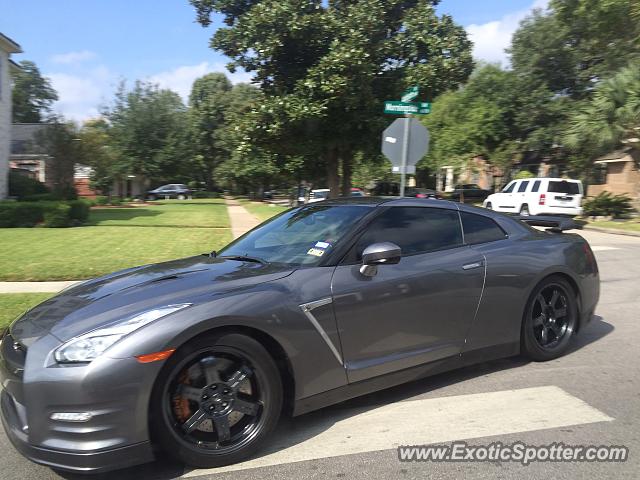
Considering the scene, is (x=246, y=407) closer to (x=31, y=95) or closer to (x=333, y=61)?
(x=333, y=61)

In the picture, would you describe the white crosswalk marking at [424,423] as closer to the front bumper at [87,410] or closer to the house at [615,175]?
the front bumper at [87,410]

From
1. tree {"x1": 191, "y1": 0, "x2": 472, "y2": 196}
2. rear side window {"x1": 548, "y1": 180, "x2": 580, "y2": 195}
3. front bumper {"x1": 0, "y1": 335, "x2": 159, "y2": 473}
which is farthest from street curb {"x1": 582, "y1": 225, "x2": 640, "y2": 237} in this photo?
front bumper {"x1": 0, "y1": 335, "x2": 159, "y2": 473}

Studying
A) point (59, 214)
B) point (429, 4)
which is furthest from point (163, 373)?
point (59, 214)

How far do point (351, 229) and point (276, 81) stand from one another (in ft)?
36.1

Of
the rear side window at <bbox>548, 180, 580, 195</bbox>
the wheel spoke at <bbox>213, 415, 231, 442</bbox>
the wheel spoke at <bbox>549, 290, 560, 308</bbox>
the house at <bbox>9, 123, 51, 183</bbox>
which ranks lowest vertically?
the wheel spoke at <bbox>213, 415, 231, 442</bbox>

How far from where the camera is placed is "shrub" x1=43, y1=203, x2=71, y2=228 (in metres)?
16.4

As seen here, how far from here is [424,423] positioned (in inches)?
138

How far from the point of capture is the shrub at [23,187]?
2309 cm

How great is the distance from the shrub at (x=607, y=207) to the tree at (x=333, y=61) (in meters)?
11.7

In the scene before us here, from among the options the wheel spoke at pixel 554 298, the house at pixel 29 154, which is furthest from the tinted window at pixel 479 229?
the house at pixel 29 154

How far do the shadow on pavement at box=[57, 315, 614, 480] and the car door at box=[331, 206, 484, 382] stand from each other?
38 centimetres

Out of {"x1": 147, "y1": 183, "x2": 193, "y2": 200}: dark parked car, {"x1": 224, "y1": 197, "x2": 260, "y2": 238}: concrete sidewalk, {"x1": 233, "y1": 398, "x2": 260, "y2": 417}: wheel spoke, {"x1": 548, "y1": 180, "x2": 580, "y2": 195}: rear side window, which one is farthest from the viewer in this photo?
{"x1": 147, "y1": 183, "x2": 193, "y2": 200}: dark parked car

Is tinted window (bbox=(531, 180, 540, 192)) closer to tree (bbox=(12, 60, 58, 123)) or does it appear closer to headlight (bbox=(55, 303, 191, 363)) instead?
headlight (bbox=(55, 303, 191, 363))

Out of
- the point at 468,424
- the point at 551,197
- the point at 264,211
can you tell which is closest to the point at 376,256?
the point at 468,424
